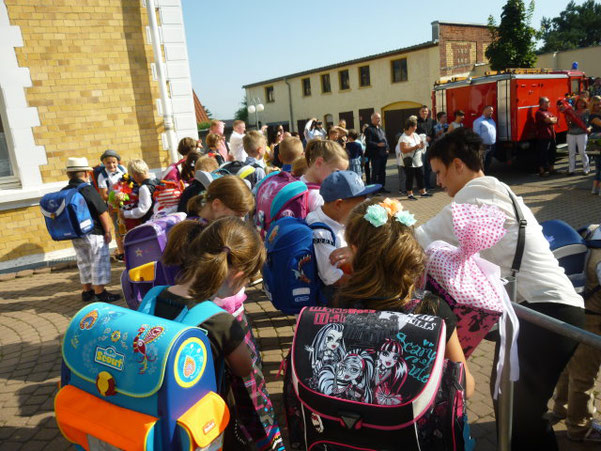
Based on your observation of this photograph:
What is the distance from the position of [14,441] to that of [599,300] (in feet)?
13.2

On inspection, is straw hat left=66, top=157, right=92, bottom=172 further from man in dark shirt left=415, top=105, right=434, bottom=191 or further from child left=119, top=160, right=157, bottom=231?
man in dark shirt left=415, top=105, right=434, bottom=191

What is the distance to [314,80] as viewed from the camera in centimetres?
3303

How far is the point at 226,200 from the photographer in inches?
131

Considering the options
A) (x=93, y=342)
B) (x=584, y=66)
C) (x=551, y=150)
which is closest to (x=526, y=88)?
(x=551, y=150)

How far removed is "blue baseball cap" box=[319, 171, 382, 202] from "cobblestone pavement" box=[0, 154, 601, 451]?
176 cm

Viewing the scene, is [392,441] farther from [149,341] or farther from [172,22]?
[172,22]

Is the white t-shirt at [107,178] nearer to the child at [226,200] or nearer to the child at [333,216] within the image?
the child at [226,200]

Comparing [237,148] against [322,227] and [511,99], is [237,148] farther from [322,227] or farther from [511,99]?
[511,99]

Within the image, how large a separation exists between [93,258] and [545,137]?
458 inches

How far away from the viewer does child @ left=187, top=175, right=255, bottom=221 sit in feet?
10.9

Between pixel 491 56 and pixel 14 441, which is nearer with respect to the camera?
pixel 14 441

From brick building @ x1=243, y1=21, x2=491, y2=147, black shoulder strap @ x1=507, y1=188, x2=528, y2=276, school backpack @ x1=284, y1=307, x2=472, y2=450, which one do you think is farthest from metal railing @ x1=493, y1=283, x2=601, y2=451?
brick building @ x1=243, y1=21, x2=491, y2=147

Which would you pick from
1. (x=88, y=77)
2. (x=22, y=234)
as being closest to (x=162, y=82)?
(x=88, y=77)

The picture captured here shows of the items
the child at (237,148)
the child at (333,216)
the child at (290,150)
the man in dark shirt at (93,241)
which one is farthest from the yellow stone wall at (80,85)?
A: the child at (333,216)
